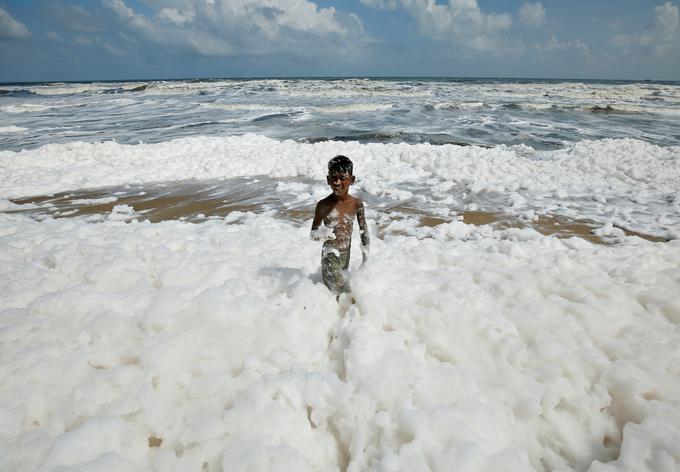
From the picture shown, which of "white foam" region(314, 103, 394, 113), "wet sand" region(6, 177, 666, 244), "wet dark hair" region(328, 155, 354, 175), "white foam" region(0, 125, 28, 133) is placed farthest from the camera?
"white foam" region(314, 103, 394, 113)

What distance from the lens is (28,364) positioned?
228 centimetres

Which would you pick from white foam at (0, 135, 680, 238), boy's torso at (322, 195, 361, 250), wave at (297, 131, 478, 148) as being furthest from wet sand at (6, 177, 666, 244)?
wave at (297, 131, 478, 148)

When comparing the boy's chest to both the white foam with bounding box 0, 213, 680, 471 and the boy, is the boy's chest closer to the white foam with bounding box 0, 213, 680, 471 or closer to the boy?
the boy

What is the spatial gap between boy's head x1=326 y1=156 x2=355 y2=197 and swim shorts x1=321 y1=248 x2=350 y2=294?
22.6 inches

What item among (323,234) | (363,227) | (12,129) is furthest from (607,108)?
(12,129)

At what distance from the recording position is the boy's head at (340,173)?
2857mm

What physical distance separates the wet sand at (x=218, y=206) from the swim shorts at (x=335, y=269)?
2.32 m

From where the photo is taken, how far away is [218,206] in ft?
22.5

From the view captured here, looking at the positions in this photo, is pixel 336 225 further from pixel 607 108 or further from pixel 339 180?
pixel 607 108

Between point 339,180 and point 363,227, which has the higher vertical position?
point 339,180

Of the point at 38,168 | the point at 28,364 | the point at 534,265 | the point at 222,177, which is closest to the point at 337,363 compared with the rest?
the point at 28,364

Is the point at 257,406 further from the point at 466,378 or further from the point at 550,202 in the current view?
the point at 550,202

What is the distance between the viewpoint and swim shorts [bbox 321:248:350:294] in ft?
10.4

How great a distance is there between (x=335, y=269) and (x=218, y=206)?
14.4 ft
